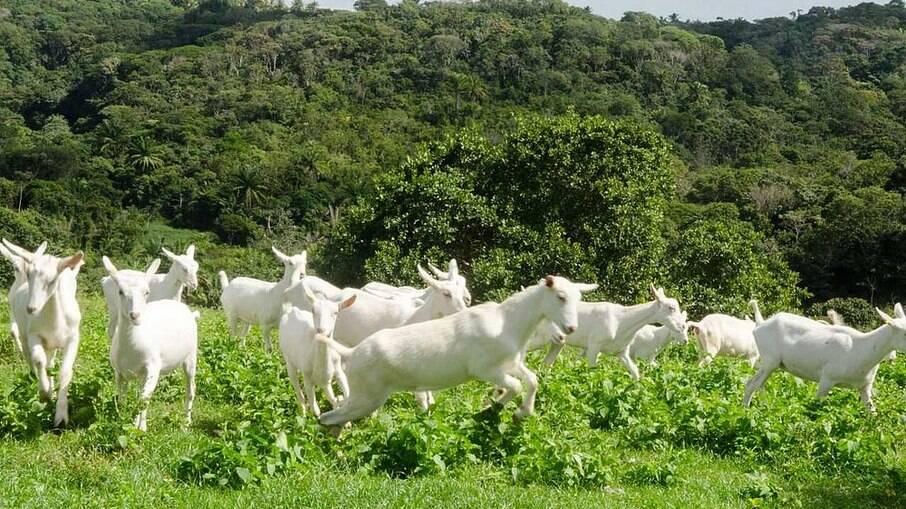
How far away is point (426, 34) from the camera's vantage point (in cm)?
13888

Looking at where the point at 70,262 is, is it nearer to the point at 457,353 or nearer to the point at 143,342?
the point at 143,342

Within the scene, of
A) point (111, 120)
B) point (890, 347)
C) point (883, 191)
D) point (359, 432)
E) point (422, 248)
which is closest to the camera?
point (359, 432)

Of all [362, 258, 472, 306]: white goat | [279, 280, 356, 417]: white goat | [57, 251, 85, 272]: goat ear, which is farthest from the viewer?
[362, 258, 472, 306]: white goat

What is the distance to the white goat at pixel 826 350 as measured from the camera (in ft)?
38.1

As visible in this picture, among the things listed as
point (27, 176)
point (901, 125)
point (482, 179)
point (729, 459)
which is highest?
point (729, 459)

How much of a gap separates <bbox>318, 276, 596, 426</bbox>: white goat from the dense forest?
17.9m

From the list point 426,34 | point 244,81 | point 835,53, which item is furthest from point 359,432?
point 835,53

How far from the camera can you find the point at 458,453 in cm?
803

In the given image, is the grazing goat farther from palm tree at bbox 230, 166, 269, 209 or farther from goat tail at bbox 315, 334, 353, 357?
palm tree at bbox 230, 166, 269, 209

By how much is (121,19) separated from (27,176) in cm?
10013

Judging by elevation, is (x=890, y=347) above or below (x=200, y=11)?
above

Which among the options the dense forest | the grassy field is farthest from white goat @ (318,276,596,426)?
the dense forest

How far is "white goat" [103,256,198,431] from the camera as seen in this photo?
8.68 metres

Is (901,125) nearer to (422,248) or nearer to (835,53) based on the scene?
(835,53)
